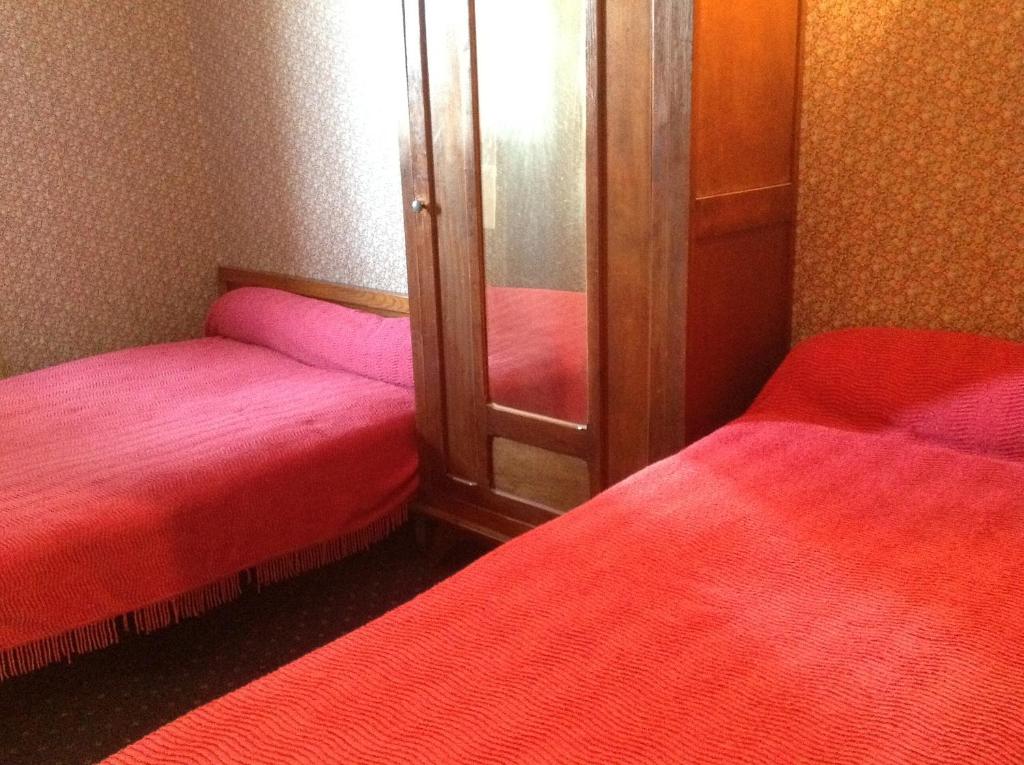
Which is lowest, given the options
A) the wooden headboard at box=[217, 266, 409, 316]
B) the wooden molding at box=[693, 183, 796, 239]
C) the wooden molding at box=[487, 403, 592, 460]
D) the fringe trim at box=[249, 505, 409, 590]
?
the fringe trim at box=[249, 505, 409, 590]

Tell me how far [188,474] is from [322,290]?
1273mm

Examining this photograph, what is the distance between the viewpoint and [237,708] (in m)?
1.03

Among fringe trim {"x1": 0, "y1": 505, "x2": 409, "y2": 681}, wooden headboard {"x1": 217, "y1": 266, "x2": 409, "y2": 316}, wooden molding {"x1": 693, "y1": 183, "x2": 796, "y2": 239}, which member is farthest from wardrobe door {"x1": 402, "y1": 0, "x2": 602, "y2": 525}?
wooden headboard {"x1": 217, "y1": 266, "x2": 409, "y2": 316}

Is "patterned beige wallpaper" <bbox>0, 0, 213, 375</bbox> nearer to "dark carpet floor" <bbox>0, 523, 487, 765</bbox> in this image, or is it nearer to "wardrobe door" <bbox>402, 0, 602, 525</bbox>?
"dark carpet floor" <bbox>0, 523, 487, 765</bbox>

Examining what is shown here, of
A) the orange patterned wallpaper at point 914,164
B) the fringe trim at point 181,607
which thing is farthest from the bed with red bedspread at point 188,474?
the orange patterned wallpaper at point 914,164

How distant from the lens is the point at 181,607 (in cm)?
203

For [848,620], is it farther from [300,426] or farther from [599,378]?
[300,426]

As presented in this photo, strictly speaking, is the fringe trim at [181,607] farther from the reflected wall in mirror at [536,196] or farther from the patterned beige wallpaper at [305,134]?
the patterned beige wallpaper at [305,134]

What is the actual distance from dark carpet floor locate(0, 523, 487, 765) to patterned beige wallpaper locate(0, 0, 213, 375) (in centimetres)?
153

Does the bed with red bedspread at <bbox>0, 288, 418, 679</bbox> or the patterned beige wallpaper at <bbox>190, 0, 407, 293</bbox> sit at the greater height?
the patterned beige wallpaper at <bbox>190, 0, 407, 293</bbox>

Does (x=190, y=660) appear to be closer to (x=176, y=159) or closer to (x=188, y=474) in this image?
(x=188, y=474)

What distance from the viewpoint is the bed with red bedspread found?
181 cm

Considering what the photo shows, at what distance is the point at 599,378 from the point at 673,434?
0.19m

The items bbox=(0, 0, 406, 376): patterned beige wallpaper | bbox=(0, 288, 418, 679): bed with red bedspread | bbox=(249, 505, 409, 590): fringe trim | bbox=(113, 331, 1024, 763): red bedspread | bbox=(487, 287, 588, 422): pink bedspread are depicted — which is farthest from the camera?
bbox=(0, 0, 406, 376): patterned beige wallpaper
